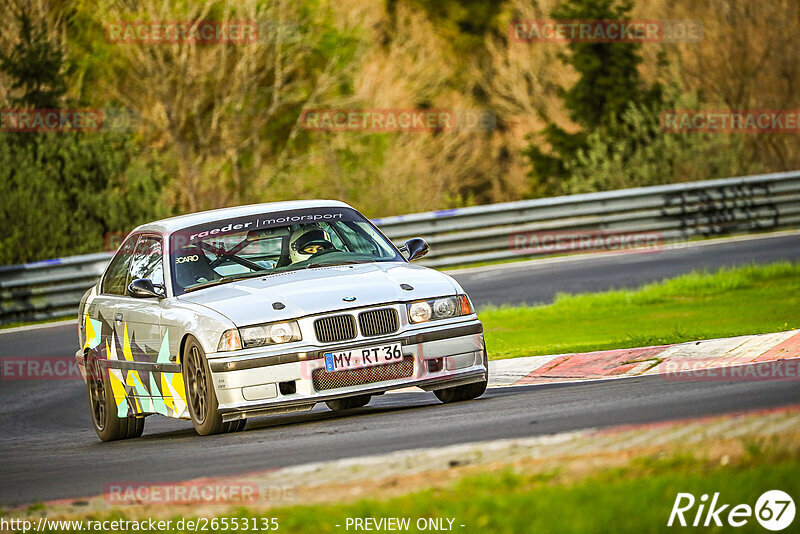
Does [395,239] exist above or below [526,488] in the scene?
below

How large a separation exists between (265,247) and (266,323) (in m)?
1.44

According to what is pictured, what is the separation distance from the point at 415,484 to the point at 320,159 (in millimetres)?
30675

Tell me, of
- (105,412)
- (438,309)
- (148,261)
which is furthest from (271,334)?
(105,412)

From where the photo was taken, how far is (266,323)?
344 inches

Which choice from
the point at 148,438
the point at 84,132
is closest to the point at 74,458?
the point at 148,438

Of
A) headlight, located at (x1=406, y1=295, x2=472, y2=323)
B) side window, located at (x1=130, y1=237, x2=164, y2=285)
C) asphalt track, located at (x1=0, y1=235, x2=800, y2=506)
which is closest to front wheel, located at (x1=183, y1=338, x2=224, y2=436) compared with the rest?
asphalt track, located at (x1=0, y1=235, x2=800, y2=506)

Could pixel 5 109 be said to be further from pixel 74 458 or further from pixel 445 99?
pixel 445 99

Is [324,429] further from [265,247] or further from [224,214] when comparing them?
[224,214]

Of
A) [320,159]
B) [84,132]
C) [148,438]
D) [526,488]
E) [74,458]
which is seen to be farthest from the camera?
[320,159]

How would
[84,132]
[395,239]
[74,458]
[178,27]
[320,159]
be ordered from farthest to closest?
[320,159] → [178,27] → [84,132] → [395,239] → [74,458]

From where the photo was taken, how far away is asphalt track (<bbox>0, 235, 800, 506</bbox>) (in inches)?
280

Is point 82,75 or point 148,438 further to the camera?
point 82,75

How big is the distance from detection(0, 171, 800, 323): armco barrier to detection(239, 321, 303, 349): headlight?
487 inches

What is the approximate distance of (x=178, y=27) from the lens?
Answer: 33219mm
